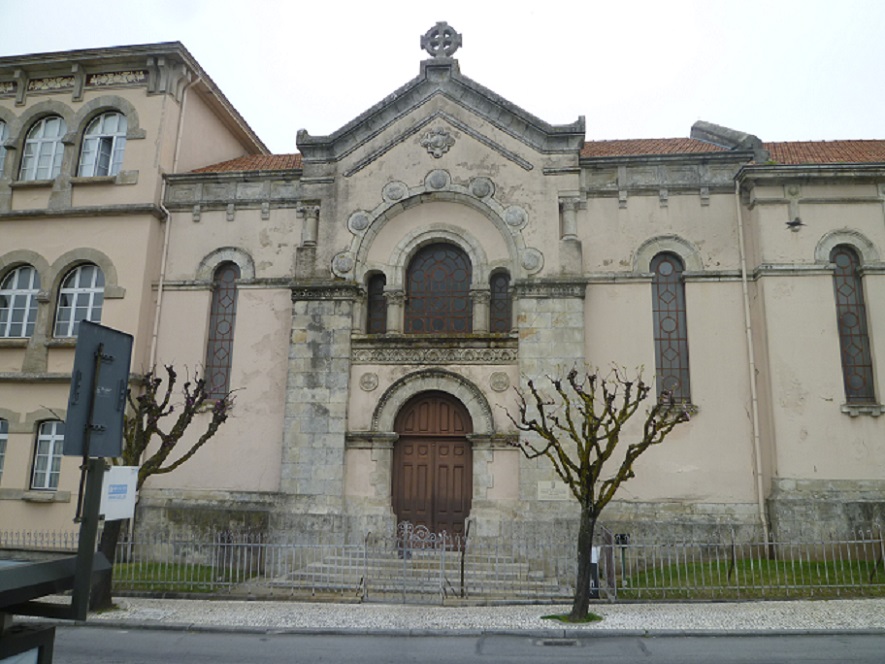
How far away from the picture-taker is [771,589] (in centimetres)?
1242

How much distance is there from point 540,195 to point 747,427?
7.12 m

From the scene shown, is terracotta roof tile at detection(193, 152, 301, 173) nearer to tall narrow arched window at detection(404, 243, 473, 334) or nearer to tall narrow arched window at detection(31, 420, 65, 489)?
tall narrow arched window at detection(404, 243, 473, 334)

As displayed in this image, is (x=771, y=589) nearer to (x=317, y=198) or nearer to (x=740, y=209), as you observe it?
(x=740, y=209)

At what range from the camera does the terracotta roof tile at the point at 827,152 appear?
17.2 m

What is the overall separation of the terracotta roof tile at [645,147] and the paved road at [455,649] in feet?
37.3

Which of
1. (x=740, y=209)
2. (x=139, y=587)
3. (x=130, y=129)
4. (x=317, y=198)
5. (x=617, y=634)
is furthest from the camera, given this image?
(x=130, y=129)

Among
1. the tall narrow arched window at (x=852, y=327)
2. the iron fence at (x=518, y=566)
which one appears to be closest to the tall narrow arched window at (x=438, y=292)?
the iron fence at (x=518, y=566)

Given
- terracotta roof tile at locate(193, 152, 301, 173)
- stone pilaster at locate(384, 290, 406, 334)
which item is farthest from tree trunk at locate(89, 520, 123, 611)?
terracotta roof tile at locate(193, 152, 301, 173)

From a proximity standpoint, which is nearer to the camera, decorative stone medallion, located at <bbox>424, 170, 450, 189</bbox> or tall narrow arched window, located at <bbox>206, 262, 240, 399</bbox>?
decorative stone medallion, located at <bbox>424, 170, 450, 189</bbox>

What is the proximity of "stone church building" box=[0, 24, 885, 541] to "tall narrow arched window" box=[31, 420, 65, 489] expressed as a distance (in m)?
0.06

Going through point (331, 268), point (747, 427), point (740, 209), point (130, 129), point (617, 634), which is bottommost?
point (617, 634)

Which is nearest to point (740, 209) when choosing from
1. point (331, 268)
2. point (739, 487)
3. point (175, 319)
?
point (739, 487)

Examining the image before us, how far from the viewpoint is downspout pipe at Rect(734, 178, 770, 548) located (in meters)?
15.2

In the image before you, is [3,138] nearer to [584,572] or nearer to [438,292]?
[438,292]
